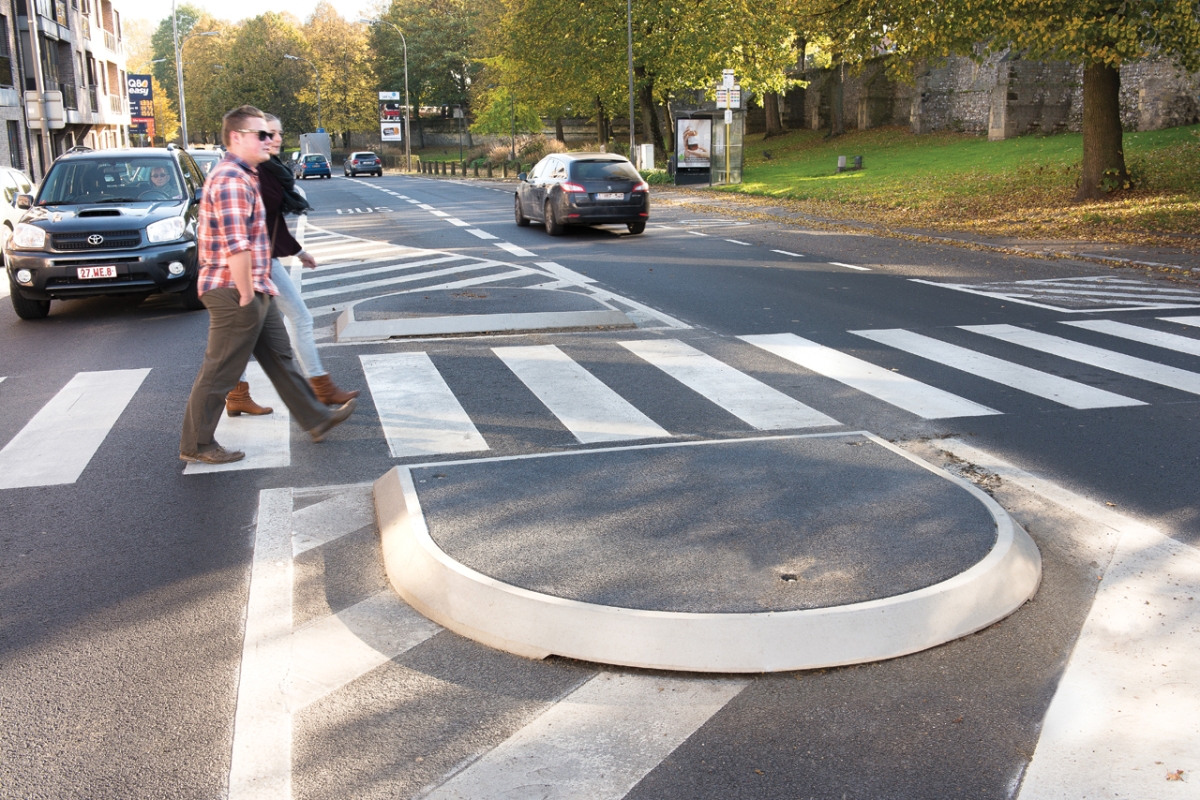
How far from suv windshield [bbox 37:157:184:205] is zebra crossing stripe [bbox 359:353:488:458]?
498 cm

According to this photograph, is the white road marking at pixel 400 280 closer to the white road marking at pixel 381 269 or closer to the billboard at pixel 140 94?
the white road marking at pixel 381 269

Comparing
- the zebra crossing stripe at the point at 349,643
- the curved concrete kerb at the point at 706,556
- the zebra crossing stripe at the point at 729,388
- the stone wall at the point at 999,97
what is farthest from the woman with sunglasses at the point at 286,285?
the stone wall at the point at 999,97

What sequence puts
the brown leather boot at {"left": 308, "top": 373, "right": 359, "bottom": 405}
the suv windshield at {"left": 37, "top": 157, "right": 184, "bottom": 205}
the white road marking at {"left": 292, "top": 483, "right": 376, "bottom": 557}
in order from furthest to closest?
1. the suv windshield at {"left": 37, "top": 157, "right": 184, "bottom": 205}
2. the brown leather boot at {"left": 308, "top": 373, "right": 359, "bottom": 405}
3. the white road marking at {"left": 292, "top": 483, "right": 376, "bottom": 557}

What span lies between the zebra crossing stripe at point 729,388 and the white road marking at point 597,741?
351 cm

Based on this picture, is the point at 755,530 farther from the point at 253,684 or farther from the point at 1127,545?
the point at 253,684

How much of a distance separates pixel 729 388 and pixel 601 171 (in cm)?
1417

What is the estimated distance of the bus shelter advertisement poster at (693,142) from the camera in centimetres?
4009

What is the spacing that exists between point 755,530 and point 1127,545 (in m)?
1.73

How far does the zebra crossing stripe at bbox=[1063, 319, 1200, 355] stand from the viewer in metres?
9.70

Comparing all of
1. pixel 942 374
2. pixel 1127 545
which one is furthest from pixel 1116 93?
pixel 1127 545

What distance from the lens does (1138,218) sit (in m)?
19.6

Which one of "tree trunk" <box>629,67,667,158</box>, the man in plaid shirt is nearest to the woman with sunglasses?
the man in plaid shirt

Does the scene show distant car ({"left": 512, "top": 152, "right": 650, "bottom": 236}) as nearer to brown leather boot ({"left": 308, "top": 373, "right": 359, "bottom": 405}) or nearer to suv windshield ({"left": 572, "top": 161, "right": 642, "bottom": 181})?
suv windshield ({"left": 572, "top": 161, "right": 642, "bottom": 181})

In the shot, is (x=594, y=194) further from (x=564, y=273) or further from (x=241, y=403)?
(x=241, y=403)
